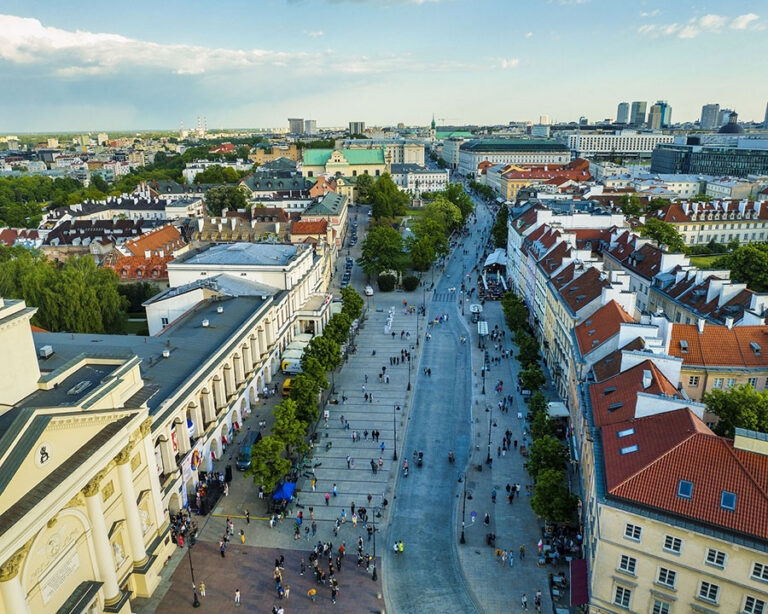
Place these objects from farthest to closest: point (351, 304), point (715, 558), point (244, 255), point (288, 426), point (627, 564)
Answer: point (351, 304)
point (244, 255)
point (288, 426)
point (627, 564)
point (715, 558)

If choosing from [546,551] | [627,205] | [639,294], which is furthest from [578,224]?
[546,551]

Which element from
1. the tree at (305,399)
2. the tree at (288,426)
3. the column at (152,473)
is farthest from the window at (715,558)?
the tree at (305,399)

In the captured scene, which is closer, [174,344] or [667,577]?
[667,577]

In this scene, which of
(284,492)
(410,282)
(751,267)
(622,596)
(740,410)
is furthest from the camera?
(410,282)

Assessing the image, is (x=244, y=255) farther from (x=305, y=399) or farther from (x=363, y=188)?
(x=363, y=188)

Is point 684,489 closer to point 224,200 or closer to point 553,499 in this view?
point 553,499

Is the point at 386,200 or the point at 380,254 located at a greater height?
the point at 386,200

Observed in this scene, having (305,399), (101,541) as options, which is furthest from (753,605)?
(305,399)

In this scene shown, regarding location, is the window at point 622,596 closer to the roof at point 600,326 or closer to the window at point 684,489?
the window at point 684,489
